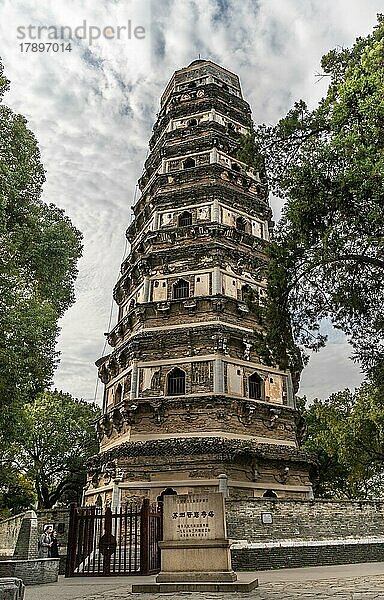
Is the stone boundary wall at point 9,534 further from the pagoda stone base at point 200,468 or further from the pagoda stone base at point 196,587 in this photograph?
the pagoda stone base at point 196,587

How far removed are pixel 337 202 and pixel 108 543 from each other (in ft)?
33.1

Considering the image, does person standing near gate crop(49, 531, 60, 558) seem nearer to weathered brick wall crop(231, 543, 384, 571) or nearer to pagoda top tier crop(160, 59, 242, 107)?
weathered brick wall crop(231, 543, 384, 571)

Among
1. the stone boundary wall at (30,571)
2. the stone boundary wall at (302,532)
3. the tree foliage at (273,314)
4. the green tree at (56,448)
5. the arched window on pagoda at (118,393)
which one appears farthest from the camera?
the green tree at (56,448)

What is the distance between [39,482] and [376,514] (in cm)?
2455

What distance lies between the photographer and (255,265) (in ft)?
80.2

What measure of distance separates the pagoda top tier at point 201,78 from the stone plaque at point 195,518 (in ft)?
86.4

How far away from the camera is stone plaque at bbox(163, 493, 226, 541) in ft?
32.8

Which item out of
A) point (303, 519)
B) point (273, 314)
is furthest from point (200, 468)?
point (273, 314)

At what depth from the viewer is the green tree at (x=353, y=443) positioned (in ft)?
85.6

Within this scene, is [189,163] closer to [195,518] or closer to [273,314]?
[273,314]

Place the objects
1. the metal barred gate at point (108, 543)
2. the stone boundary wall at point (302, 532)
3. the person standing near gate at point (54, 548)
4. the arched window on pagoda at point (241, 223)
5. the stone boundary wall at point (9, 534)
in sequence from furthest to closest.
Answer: the arched window on pagoda at point (241, 223), the stone boundary wall at point (9, 534), the person standing near gate at point (54, 548), the stone boundary wall at point (302, 532), the metal barred gate at point (108, 543)

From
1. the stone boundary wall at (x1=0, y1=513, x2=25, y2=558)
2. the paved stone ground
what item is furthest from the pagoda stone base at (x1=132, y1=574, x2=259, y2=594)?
the stone boundary wall at (x1=0, y1=513, x2=25, y2=558)

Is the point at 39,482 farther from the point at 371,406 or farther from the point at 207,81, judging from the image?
the point at 207,81

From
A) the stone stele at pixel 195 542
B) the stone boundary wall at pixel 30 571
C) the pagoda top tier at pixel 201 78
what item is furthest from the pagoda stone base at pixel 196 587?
the pagoda top tier at pixel 201 78
